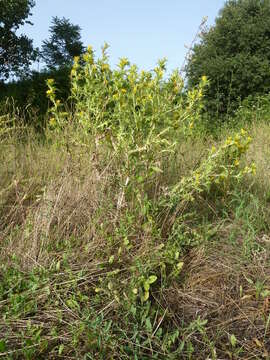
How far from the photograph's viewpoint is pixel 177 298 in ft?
6.86

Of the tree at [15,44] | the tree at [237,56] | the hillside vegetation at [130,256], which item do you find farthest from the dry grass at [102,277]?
the tree at [15,44]

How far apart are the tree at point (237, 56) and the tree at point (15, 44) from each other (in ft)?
17.6

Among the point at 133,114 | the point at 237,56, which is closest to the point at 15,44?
the point at 237,56

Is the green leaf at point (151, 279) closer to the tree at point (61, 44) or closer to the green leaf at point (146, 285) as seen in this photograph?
the green leaf at point (146, 285)

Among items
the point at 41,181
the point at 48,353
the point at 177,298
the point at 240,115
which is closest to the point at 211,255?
the point at 177,298

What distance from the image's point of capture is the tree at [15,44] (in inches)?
422

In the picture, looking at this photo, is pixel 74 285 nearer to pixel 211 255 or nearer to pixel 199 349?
pixel 199 349

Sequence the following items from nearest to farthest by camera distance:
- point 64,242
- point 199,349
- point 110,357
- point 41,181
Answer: point 110,357 < point 199,349 < point 64,242 < point 41,181

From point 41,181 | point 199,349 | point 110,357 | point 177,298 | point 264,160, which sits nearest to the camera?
point 110,357

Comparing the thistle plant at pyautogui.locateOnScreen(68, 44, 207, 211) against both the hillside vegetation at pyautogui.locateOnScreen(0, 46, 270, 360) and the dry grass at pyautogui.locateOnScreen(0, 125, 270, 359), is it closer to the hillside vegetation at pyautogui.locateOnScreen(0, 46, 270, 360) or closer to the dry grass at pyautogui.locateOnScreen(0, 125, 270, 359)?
the hillside vegetation at pyautogui.locateOnScreen(0, 46, 270, 360)

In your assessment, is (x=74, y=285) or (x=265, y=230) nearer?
(x=74, y=285)

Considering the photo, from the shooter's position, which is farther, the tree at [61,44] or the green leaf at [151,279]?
the tree at [61,44]

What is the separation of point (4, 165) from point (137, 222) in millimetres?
1747

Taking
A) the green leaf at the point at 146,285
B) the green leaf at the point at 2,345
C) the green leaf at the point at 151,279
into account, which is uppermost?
the green leaf at the point at 151,279
